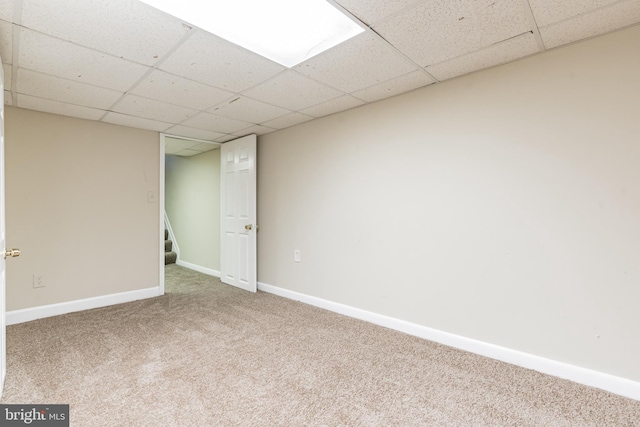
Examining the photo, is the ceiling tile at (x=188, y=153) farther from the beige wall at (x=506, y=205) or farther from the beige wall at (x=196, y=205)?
the beige wall at (x=506, y=205)

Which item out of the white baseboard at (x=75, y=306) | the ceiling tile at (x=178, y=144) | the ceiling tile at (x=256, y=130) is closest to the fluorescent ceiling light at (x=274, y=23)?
the ceiling tile at (x=256, y=130)

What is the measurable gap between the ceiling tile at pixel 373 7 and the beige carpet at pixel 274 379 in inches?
80.4

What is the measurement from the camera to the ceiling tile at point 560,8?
1.49 m

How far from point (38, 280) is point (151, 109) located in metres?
1.97

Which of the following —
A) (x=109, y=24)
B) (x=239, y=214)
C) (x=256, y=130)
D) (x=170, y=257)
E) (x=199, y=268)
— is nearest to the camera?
(x=109, y=24)

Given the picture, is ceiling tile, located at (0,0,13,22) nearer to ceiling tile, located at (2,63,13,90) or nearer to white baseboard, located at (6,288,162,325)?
ceiling tile, located at (2,63,13,90)

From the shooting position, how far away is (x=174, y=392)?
1751mm

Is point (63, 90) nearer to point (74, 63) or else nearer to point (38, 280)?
point (74, 63)

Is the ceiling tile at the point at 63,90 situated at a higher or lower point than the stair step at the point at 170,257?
higher

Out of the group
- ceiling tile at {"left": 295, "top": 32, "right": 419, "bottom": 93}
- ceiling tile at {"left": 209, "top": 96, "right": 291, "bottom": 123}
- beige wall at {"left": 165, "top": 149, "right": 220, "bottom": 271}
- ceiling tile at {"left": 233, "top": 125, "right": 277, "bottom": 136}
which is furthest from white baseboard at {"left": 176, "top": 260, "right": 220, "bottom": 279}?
ceiling tile at {"left": 295, "top": 32, "right": 419, "bottom": 93}

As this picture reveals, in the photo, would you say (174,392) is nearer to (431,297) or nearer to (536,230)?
(431,297)

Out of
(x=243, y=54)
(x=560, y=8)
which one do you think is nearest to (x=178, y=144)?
(x=243, y=54)

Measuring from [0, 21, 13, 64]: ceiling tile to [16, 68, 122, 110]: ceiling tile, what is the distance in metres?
0.17

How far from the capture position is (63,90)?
2.46 meters
